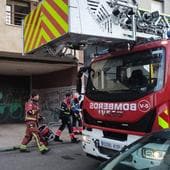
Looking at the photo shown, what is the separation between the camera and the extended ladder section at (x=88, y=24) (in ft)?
22.3

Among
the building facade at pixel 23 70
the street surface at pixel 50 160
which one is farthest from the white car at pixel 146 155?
the building facade at pixel 23 70

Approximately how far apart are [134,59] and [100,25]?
93 centimetres

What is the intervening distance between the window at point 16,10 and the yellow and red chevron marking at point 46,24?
8.15m

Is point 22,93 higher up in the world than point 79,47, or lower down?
lower down

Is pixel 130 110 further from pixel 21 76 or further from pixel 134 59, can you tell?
pixel 21 76

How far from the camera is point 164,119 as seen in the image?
6.66 metres

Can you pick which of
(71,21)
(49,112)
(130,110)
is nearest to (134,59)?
(130,110)

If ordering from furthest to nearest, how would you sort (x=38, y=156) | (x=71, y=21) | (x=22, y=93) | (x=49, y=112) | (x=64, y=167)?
(x=22, y=93), (x=49, y=112), (x=38, y=156), (x=64, y=167), (x=71, y=21)

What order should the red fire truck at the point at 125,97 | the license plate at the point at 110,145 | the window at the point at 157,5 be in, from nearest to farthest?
1. the red fire truck at the point at 125,97
2. the license plate at the point at 110,145
3. the window at the point at 157,5

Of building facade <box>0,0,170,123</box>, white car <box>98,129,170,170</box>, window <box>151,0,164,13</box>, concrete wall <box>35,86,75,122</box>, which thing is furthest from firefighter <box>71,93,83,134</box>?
window <box>151,0,164,13</box>

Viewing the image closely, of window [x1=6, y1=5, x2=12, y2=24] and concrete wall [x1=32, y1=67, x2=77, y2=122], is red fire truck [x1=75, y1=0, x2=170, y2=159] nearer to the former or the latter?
window [x1=6, y1=5, x2=12, y2=24]

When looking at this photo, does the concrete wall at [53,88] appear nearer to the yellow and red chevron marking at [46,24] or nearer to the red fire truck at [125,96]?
the yellow and red chevron marking at [46,24]

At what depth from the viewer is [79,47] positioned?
8.24 m

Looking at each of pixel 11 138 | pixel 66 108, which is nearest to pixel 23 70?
pixel 11 138
